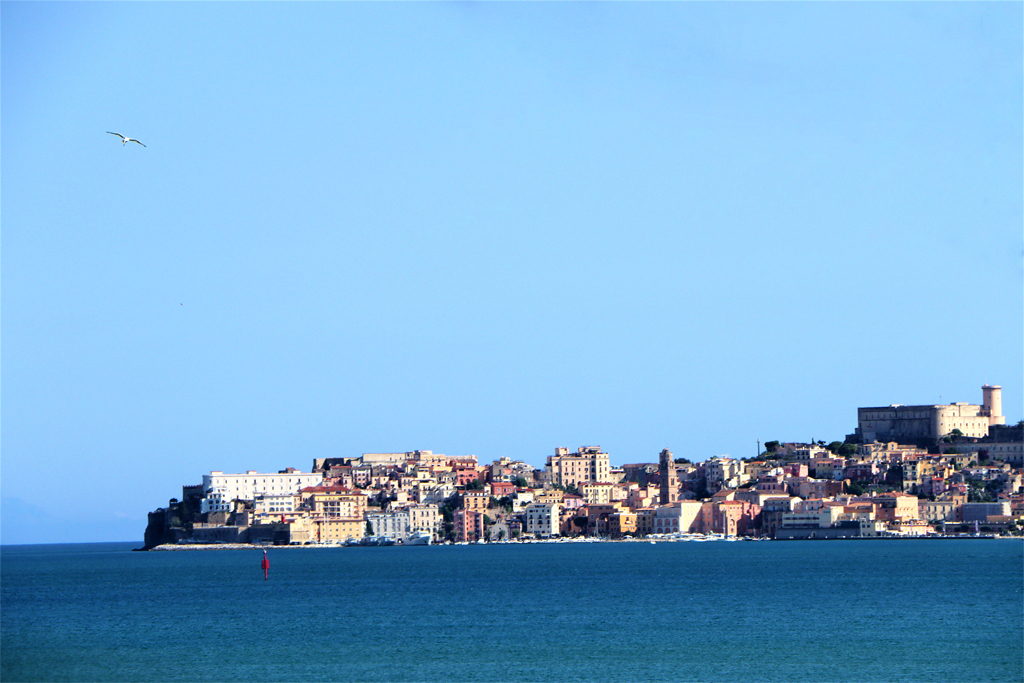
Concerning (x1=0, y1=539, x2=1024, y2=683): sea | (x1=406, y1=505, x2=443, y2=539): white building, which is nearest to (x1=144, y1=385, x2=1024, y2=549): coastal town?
(x1=406, y1=505, x2=443, y2=539): white building

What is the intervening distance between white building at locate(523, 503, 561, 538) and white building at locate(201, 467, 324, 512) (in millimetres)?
18032

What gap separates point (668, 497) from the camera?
98.4 metres

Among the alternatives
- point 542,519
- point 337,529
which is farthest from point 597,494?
point 337,529

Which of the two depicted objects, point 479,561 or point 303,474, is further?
point 303,474

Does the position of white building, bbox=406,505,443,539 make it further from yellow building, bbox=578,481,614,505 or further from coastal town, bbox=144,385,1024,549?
yellow building, bbox=578,481,614,505

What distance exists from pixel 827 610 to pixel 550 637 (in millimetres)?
8097

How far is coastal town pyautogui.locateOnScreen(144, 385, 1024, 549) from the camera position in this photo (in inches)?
3504

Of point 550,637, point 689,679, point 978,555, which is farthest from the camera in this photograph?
point 978,555

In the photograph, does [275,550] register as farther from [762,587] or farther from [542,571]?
[762,587]

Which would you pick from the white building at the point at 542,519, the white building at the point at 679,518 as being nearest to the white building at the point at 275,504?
the white building at the point at 542,519

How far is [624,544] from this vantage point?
3438 inches

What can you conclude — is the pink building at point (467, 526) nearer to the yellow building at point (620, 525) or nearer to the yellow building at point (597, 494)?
the yellow building at point (620, 525)

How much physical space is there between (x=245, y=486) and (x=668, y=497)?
98.7 feet

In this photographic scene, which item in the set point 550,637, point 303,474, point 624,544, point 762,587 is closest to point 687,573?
point 762,587
